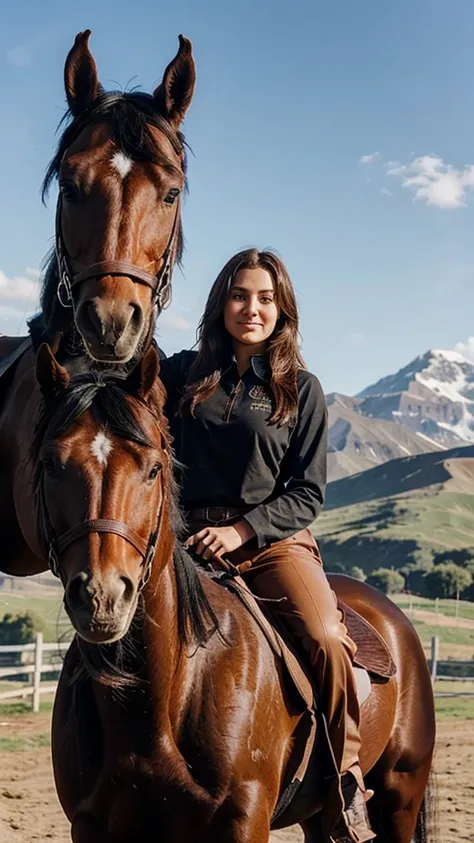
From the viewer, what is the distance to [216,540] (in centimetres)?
336

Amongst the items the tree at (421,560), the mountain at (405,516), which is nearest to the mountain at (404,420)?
the mountain at (405,516)

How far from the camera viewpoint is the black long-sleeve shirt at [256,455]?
3520 mm

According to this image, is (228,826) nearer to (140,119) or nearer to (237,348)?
(237,348)

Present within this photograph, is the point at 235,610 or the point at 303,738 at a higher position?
the point at 235,610

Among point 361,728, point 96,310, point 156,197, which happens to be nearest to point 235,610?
point 361,728

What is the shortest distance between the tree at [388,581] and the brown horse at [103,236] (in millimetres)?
29334

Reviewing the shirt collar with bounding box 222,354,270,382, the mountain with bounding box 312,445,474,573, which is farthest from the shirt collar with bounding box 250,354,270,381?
the mountain with bounding box 312,445,474,573

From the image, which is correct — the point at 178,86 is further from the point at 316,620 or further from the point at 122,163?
the point at 316,620

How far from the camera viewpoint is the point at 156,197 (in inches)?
124

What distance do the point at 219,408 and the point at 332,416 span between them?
106 meters

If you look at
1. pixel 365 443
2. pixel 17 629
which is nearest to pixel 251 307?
pixel 17 629

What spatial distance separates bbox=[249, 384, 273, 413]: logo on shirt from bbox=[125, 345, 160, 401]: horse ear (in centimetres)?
96

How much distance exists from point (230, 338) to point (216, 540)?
1021mm

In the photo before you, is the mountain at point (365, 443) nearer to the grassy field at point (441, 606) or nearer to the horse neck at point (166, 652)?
the grassy field at point (441, 606)
